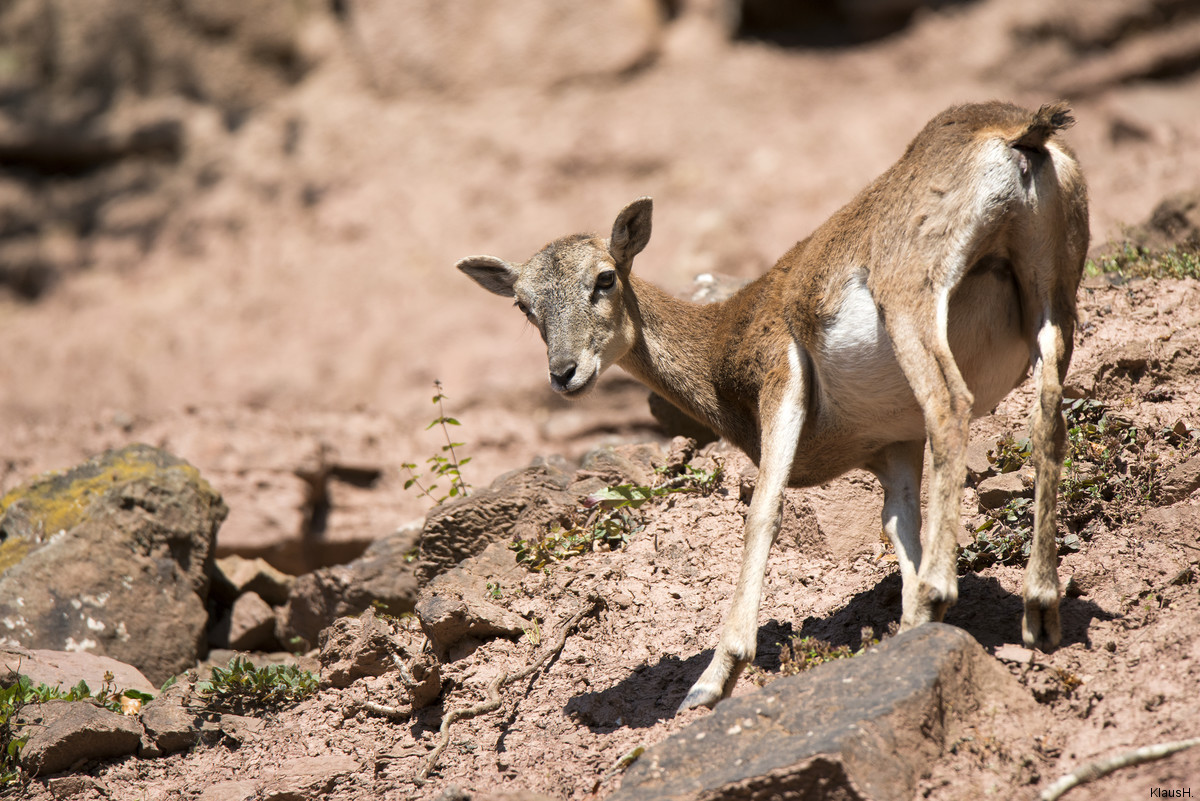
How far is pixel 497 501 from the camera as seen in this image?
23.7 feet

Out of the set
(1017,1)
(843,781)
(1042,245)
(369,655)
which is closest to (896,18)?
(1017,1)

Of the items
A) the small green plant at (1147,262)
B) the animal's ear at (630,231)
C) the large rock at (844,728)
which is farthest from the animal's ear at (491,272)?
the small green plant at (1147,262)

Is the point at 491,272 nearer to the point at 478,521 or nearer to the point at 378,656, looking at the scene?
the point at 478,521

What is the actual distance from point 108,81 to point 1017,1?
525 inches

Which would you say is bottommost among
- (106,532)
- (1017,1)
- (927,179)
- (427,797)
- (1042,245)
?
(427,797)

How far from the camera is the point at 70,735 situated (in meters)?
5.85

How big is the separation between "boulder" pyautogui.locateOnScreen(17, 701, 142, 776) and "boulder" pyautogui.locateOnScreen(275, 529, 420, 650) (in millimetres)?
1809

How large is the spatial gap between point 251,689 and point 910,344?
461 centimetres

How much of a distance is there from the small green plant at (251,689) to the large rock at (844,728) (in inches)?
129

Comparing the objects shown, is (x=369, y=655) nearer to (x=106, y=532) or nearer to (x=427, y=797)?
(x=427, y=797)

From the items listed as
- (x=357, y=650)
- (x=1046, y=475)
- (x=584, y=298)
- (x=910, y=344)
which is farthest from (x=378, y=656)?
(x=1046, y=475)

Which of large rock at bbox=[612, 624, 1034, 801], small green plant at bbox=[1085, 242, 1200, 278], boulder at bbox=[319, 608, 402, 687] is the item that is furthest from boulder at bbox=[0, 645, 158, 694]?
small green plant at bbox=[1085, 242, 1200, 278]

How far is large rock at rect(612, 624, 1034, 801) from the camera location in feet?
12.1

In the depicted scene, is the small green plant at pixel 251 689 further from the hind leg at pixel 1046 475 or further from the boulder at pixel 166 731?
the hind leg at pixel 1046 475
